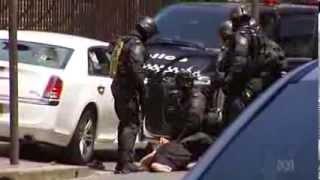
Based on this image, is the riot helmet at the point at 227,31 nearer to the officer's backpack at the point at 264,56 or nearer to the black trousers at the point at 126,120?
the officer's backpack at the point at 264,56

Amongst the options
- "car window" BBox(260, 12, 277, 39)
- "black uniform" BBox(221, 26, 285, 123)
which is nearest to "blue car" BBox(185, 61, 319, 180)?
"black uniform" BBox(221, 26, 285, 123)

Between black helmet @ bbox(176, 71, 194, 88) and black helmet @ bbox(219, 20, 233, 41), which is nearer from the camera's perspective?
black helmet @ bbox(176, 71, 194, 88)

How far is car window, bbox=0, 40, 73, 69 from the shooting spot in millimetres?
11406

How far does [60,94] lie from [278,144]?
25.1ft

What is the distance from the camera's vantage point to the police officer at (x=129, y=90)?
1065 centimetres

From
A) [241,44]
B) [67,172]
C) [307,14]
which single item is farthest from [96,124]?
[307,14]

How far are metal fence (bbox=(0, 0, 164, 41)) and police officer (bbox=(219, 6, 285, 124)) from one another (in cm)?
962

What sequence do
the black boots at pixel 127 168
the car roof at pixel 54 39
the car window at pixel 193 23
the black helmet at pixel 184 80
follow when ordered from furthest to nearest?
1. the car window at pixel 193 23
2. the car roof at pixel 54 39
3. the black helmet at pixel 184 80
4. the black boots at pixel 127 168

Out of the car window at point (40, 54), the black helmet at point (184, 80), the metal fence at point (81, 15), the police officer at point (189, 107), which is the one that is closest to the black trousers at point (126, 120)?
the police officer at point (189, 107)

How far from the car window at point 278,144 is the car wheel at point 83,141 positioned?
7.66 m

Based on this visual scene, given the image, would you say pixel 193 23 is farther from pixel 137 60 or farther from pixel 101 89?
pixel 137 60

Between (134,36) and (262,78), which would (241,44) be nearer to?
(262,78)

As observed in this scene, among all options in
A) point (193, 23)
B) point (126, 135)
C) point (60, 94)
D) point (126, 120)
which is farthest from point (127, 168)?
point (193, 23)

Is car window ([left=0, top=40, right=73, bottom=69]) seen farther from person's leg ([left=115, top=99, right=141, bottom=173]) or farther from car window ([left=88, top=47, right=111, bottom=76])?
person's leg ([left=115, top=99, right=141, bottom=173])
